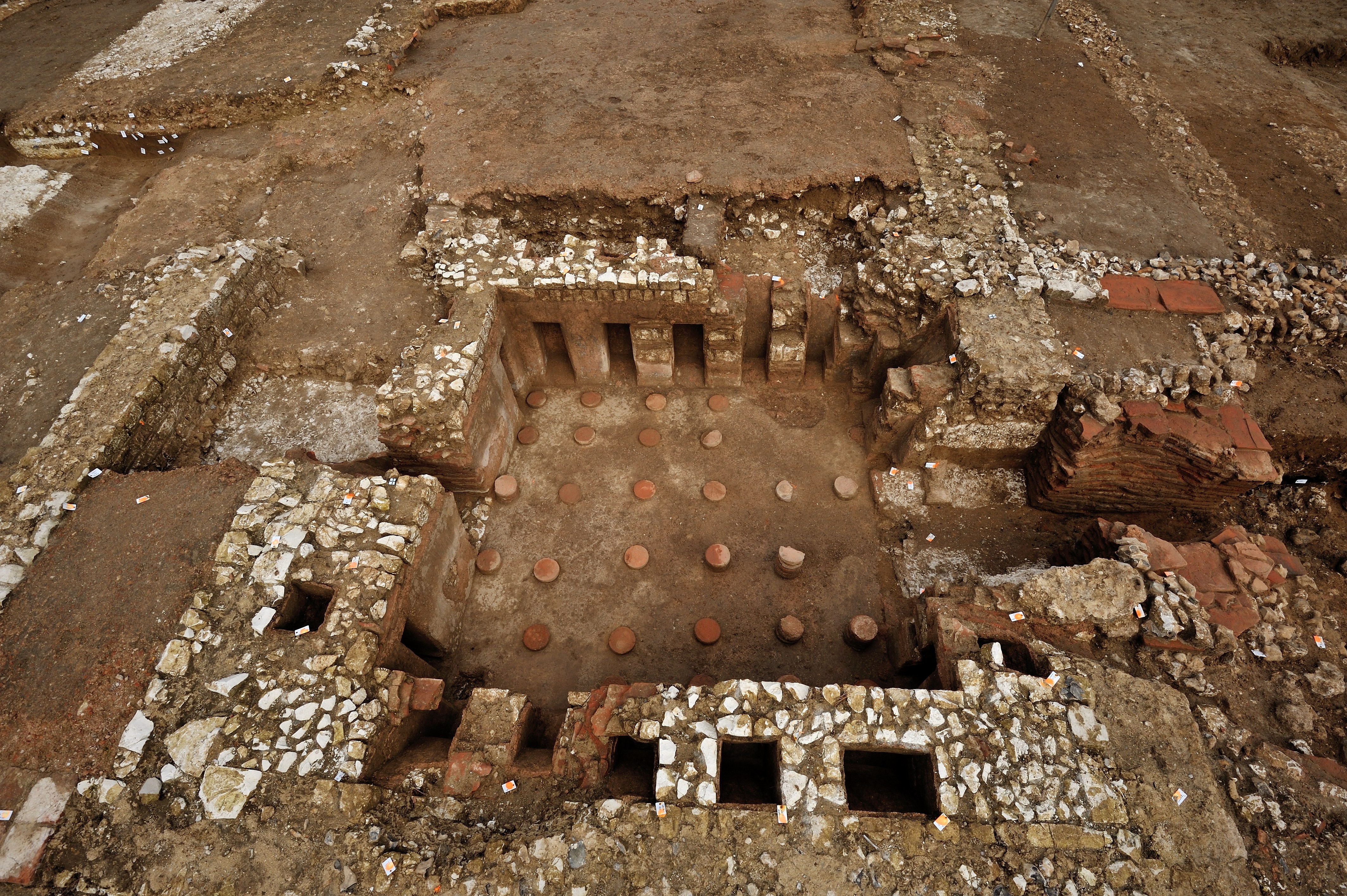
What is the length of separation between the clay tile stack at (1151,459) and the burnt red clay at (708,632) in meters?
3.09

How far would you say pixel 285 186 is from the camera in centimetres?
712

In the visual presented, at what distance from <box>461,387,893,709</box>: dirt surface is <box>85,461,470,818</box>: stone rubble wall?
108 cm

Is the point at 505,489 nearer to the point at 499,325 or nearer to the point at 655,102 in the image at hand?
the point at 499,325

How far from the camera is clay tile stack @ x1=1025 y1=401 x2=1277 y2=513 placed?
15.5 ft

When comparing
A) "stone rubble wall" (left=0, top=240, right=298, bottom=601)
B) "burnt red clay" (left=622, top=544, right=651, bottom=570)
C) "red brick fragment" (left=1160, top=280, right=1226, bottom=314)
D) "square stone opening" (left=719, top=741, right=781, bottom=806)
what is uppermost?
"stone rubble wall" (left=0, top=240, right=298, bottom=601)

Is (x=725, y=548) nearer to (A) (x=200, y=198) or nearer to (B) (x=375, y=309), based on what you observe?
(B) (x=375, y=309)

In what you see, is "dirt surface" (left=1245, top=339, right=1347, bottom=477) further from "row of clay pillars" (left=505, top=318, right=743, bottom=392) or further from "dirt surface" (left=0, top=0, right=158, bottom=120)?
"dirt surface" (left=0, top=0, right=158, bottom=120)

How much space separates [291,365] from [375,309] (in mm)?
939

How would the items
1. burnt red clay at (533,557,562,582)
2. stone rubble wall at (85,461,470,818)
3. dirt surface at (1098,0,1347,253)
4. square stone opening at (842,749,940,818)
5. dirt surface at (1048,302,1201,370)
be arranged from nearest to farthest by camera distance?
stone rubble wall at (85,461,470,818) → square stone opening at (842,749,940,818) → dirt surface at (1048,302,1201,370) → burnt red clay at (533,557,562,582) → dirt surface at (1098,0,1347,253)

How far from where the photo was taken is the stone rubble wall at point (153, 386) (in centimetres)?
439

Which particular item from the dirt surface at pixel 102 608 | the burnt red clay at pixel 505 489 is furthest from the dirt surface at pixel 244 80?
the dirt surface at pixel 102 608

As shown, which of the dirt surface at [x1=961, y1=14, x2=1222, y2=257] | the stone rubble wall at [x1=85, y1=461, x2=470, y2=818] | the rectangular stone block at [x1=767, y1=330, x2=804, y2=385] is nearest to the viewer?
the stone rubble wall at [x1=85, y1=461, x2=470, y2=818]

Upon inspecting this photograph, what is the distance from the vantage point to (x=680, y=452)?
20.6 ft

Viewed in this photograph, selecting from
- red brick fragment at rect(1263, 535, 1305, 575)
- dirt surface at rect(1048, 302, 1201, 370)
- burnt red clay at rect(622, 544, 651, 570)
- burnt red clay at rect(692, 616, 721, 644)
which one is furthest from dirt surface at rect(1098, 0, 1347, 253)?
burnt red clay at rect(622, 544, 651, 570)
